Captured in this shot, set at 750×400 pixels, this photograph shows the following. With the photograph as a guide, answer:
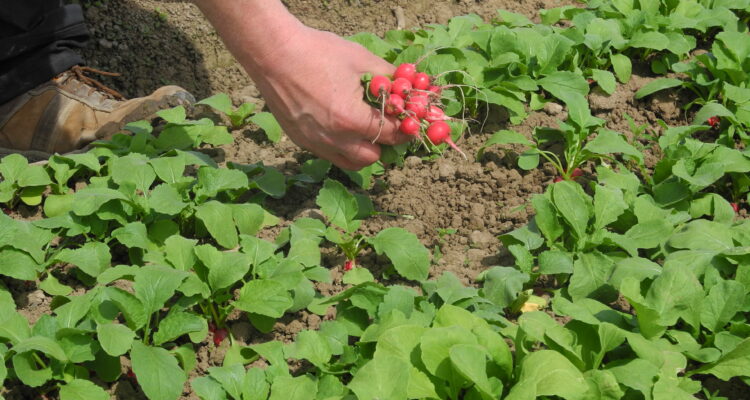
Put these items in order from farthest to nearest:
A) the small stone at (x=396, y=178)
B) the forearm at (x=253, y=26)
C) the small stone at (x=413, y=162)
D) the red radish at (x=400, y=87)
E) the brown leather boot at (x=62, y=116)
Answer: the brown leather boot at (x=62, y=116) < the small stone at (x=413, y=162) < the small stone at (x=396, y=178) < the red radish at (x=400, y=87) < the forearm at (x=253, y=26)

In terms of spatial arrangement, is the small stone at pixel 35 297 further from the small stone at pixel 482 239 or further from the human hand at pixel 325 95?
the small stone at pixel 482 239

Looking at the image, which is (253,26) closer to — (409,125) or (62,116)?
(409,125)

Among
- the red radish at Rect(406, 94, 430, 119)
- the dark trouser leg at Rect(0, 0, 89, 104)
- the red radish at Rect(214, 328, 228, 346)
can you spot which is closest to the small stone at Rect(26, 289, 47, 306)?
the red radish at Rect(214, 328, 228, 346)

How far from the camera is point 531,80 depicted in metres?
3.88

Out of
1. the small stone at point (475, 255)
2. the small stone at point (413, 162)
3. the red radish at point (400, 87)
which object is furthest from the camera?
the small stone at point (413, 162)

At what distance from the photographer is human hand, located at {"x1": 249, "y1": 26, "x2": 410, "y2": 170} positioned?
2.85m

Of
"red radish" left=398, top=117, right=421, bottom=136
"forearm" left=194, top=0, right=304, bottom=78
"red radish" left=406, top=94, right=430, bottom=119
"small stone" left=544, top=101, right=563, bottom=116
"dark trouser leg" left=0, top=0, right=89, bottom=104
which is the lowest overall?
"small stone" left=544, top=101, right=563, bottom=116

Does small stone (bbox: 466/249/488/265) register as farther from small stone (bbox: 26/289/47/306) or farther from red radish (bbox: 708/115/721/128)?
small stone (bbox: 26/289/47/306)

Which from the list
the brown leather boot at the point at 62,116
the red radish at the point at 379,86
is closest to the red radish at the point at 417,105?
the red radish at the point at 379,86

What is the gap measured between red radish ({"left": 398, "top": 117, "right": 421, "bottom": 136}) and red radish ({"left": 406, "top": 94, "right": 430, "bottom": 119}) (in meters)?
0.03

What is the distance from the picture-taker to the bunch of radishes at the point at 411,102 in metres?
2.94

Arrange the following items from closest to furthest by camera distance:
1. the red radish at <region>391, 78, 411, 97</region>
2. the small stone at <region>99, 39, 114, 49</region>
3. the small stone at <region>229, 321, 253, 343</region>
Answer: the small stone at <region>229, 321, 253, 343</region> < the red radish at <region>391, 78, 411, 97</region> < the small stone at <region>99, 39, 114, 49</region>

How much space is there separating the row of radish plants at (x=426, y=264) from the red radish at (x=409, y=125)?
31mm

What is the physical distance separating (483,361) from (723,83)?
243 cm
